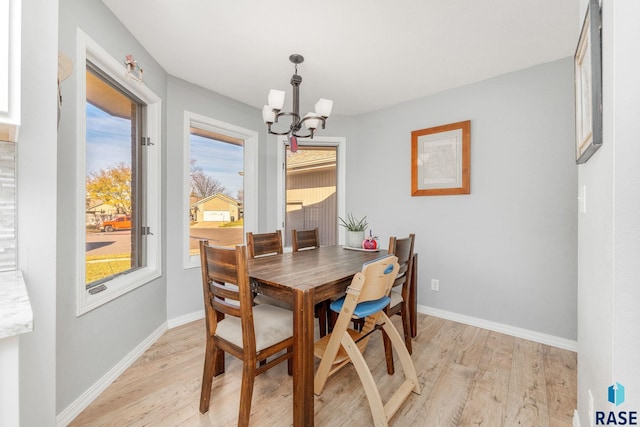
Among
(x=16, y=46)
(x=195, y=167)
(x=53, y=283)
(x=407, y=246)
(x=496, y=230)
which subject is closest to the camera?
(x=16, y=46)

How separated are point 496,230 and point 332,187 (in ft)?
6.77

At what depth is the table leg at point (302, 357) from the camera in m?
1.34

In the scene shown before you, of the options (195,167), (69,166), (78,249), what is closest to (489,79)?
(195,167)

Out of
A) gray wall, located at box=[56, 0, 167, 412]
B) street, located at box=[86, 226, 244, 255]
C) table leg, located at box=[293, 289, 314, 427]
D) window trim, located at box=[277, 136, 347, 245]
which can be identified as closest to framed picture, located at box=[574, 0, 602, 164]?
table leg, located at box=[293, 289, 314, 427]

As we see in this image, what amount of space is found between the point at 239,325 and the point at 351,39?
2204 mm

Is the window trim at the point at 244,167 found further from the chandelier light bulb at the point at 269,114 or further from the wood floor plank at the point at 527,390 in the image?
the wood floor plank at the point at 527,390

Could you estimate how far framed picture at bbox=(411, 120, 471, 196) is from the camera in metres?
2.83

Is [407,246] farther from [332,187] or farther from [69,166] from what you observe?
[69,166]

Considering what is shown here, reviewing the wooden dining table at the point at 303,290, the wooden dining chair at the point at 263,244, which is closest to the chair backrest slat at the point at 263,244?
the wooden dining chair at the point at 263,244

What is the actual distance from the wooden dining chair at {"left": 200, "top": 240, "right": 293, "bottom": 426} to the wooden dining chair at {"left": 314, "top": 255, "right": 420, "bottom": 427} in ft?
0.87

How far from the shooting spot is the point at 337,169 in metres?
3.83

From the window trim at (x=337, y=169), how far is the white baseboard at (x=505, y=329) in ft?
4.70

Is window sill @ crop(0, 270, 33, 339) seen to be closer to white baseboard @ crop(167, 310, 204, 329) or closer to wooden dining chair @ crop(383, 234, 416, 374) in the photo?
wooden dining chair @ crop(383, 234, 416, 374)

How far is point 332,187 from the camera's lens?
12.8 feet
